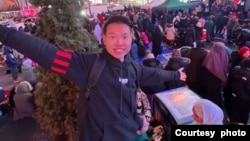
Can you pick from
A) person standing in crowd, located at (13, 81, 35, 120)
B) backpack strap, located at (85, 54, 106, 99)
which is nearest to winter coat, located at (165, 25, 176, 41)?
person standing in crowd, located at (13, 81, 35, 120)

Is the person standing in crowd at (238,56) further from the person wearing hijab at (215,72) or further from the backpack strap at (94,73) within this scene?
the backpack strap at (94,73)

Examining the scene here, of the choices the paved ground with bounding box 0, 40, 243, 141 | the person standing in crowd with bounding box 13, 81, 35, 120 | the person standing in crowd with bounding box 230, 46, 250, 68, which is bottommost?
the paved ground with bounding box 0, 40, 243, 141

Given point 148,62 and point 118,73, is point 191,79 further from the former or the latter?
point 118,73

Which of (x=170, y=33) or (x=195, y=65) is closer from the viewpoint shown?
(x=195, y=65)

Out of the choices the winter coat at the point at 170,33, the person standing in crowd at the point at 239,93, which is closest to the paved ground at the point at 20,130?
the person standing in crowd at the point at 239,93

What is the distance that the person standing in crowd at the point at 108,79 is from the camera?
160 cm

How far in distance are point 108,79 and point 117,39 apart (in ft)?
0.92

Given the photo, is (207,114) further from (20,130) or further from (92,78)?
(20,130)

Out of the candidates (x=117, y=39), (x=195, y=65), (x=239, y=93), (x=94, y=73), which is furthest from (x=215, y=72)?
(x=94, y=73)

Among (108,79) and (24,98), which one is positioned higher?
(108,79)

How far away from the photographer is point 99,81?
1.68m

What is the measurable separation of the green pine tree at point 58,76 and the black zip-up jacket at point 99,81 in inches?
59.5

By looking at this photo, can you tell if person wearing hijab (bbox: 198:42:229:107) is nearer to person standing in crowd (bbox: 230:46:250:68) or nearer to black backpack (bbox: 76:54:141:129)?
person standing in crowd (bbox: 230:46:250:68)

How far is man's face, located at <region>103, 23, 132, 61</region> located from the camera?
1.72 metres
